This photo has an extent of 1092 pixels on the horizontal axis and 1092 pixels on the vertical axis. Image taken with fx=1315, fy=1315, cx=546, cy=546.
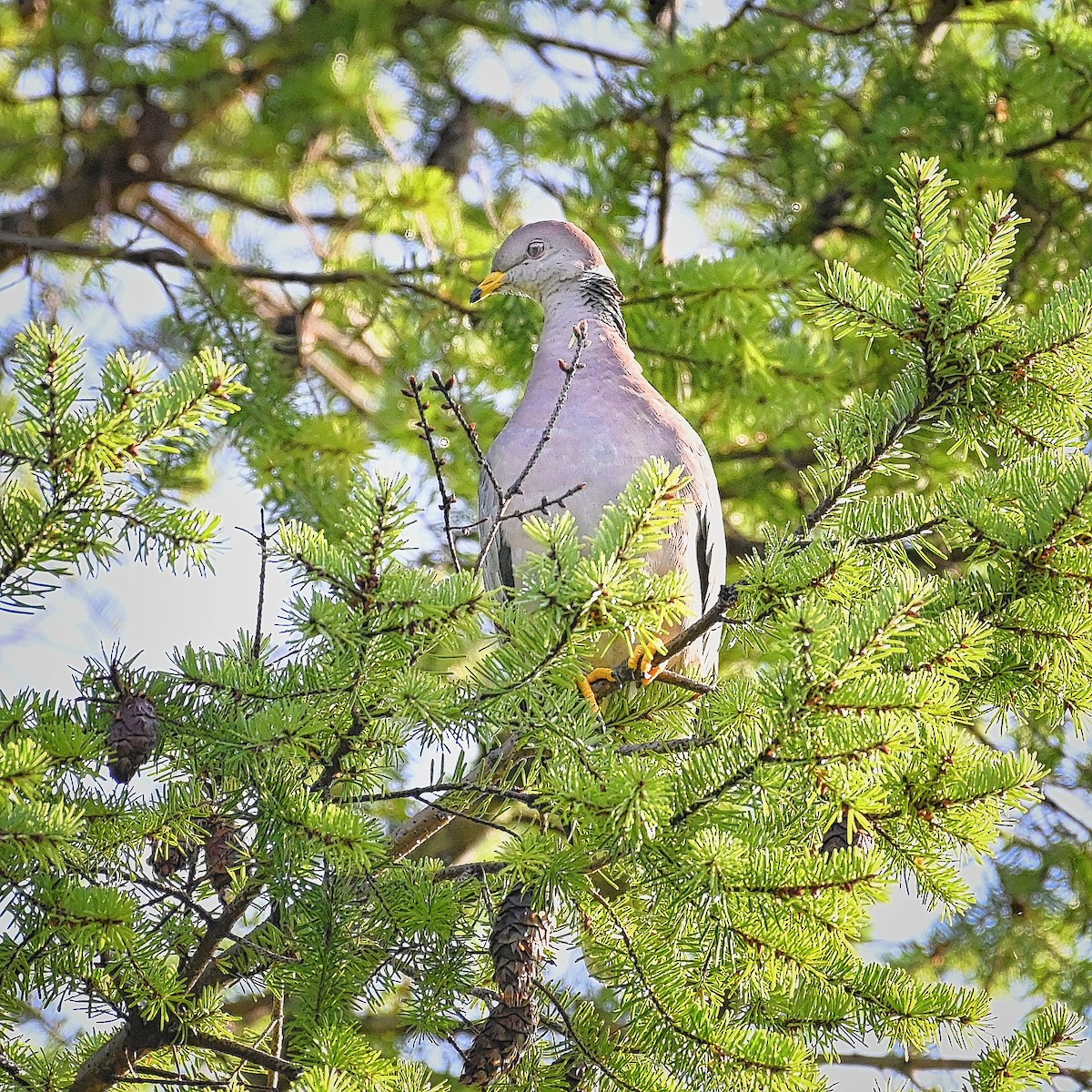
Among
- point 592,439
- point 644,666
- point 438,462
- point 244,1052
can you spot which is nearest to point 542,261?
point 592,439

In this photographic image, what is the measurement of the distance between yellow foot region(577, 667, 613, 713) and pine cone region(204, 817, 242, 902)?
66 centimetres

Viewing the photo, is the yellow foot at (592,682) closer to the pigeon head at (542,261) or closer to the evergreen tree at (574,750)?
the evergreen tree at (574,750)

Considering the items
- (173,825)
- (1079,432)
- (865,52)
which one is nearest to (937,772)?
(1079,432)

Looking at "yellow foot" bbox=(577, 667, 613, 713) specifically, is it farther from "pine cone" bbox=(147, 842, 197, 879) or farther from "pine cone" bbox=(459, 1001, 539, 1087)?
"pine cone" bbox=(147, 842, 197, 879)

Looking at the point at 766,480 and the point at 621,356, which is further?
the point at 766,480

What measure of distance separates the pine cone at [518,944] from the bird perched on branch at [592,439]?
1.47 ft

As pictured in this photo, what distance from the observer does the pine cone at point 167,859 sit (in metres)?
2.30

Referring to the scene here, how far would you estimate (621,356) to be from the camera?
3.37 meters

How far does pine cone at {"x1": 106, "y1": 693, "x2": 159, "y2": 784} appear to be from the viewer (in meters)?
1.97

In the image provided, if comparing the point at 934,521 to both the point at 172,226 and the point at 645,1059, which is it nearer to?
the point at 645,1059

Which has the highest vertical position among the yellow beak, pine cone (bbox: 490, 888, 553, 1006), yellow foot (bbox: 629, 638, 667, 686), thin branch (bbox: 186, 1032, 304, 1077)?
the yellow beak

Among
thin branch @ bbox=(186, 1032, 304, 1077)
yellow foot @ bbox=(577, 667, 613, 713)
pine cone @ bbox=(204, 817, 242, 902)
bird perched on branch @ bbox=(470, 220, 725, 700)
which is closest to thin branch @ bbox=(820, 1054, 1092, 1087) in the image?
bird perched on branch @ bbox=(470, 220, 725, 700)

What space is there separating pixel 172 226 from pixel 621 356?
3.58 metres

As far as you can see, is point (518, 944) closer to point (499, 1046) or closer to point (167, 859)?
point (499, 1046)
